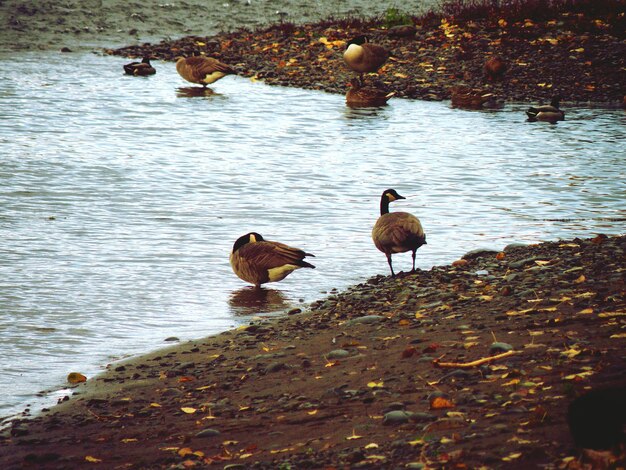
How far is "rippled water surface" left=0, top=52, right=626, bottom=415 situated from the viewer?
11.4 meters

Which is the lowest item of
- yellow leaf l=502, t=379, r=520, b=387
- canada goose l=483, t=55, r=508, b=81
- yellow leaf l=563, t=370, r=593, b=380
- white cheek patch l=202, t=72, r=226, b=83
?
white cheek patch l=202, t=72, r=226, b=83

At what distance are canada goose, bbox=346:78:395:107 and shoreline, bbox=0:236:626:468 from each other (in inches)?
641

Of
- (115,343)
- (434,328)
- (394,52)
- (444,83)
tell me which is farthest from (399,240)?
(394,52)

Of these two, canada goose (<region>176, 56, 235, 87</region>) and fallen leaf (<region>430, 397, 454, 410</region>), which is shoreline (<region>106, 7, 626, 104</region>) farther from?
fallen leaf (<region>430, 397, 454, 410</region>)

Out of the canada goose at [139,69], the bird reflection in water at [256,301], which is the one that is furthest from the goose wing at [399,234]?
the canada goose at [139,69]

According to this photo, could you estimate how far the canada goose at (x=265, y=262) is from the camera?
12125mm

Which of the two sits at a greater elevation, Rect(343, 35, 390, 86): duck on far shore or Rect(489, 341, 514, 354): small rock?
Rect(343, 35, 390, 86): duck on far shore

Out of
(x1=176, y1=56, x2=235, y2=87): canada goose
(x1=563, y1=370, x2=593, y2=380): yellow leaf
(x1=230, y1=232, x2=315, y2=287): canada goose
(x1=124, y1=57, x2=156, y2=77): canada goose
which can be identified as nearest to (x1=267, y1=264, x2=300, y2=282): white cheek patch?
(x1=230, y1=232, x2=315, y2=287): canada goose

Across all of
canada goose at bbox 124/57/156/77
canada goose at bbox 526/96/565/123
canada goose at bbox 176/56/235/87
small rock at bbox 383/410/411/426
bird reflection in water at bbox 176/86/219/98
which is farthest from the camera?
canada goose at bbox 124/57/156/77

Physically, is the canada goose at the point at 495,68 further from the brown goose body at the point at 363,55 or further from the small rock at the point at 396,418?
the small rock at the point at 396,418

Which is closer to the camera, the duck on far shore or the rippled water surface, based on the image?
the rippled water surface

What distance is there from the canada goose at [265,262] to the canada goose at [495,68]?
17.0 metres

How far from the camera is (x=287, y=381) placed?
8273 millimetres

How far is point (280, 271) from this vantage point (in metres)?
12.2
